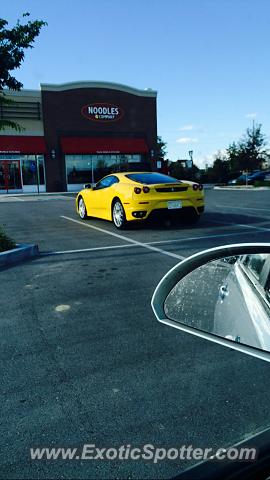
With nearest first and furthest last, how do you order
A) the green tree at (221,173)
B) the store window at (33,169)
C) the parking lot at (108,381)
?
the parking lot at (108,381) → the store window at (33,169) → the green tree at (221,173)

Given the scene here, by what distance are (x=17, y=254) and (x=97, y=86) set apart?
1151 inches

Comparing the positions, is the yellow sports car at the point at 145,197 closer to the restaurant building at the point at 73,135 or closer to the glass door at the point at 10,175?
the restaurant building at the point at 73,135

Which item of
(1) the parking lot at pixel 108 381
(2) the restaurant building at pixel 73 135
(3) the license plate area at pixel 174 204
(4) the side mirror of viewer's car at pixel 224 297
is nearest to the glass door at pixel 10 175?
(2) the restaurant building at pixel 73 135

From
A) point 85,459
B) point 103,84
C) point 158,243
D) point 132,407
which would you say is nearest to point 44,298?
point 132,407

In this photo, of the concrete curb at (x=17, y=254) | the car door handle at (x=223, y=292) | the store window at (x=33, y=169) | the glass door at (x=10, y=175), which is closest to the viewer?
the car door handle at (x=223, y=292)

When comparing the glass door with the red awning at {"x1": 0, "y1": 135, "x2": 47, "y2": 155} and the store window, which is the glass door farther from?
the red awning at {"x1": 0, "y1": 135, "x2": 47, "y2": 155}

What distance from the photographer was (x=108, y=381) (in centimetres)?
283

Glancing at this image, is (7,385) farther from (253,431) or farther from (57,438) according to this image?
(253,431)

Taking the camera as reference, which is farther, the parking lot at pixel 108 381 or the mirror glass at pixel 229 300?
the parking lot at pixel 108 381

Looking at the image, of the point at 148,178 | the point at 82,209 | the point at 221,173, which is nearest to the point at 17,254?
the point at 148,178

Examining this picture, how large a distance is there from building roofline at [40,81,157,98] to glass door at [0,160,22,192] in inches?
246

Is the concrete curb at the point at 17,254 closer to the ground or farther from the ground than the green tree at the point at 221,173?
closer to the ground

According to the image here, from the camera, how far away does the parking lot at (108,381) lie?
216 cm

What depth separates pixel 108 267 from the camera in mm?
6215
